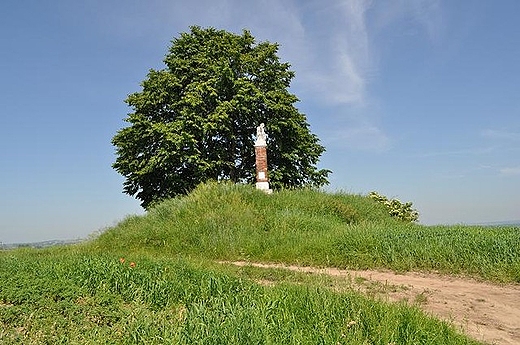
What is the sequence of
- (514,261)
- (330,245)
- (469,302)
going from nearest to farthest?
1. (469,302)
2. (514,261)
3. (330,245)

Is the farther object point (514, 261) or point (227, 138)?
point (227, 138)

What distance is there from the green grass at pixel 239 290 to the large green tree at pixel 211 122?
10700 millimetres

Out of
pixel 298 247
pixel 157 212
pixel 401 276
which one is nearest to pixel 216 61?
pixel 157 212

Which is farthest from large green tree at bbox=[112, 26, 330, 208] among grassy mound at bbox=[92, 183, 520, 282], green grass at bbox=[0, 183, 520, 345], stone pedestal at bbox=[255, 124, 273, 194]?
green grass at bbox=[0, 183, 520, 345]

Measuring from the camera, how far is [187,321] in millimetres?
4336

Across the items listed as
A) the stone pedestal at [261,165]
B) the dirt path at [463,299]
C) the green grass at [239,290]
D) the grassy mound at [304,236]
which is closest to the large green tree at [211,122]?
the stone pedestal at [261,165]

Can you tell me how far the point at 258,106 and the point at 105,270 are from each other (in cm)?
1927

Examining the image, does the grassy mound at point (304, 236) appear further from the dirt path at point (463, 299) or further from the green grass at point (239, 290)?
the dirt path at point (463, 299)

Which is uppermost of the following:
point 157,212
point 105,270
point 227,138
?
point 227,138

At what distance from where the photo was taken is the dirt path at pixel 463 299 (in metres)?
4.98

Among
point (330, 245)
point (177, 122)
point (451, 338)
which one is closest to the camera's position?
point (451, 338)

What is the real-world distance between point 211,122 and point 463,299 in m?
17.5

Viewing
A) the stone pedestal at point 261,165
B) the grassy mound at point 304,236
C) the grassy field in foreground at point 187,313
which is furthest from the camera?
the stone pedestal at point 261,165

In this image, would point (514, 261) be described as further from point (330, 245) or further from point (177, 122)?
point (177, 122)
